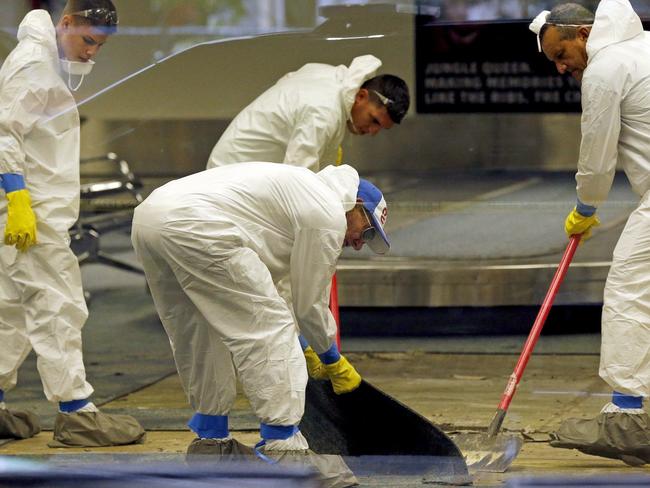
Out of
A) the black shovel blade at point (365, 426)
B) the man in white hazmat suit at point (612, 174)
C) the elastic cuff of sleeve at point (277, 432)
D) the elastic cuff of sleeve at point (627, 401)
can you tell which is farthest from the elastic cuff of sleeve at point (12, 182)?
the elastic cuff of sleeve at point (627, 401)

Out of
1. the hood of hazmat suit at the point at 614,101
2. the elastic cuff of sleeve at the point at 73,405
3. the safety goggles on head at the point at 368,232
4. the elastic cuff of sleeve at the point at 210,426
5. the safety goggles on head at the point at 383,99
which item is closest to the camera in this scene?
the safety goggles on head at the point at 368,232

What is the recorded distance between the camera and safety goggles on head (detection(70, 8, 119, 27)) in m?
4.54

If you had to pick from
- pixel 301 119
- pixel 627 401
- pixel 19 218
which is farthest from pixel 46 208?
pixel 627 401

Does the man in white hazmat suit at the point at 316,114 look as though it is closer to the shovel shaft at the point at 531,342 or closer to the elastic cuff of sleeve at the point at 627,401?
the shovel shaft at the point at 531,342

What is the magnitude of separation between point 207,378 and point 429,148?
3.57 metres

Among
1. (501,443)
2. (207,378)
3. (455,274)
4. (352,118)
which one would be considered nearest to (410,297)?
(455,274)

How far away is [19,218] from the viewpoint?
4328 mm

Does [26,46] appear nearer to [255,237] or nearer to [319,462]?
[255,237]

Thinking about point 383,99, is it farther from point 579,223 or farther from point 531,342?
point 531,342

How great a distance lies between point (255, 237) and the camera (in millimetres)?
3682

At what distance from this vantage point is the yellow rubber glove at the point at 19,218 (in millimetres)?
4328

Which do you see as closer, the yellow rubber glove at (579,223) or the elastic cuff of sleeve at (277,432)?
the elastic cuff of sleeve at (277,432)

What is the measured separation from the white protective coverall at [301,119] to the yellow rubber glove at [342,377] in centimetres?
86

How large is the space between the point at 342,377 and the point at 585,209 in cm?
103
